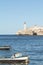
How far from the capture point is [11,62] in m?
33.2

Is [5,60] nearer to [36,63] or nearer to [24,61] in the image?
[24,61]

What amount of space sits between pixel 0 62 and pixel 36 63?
597 cm

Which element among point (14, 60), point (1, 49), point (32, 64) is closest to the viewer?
point (14, 60)

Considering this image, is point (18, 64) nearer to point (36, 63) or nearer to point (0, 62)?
point (0, 62)

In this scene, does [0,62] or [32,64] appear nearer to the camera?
[0,62]

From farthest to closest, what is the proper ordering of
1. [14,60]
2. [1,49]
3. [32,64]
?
[1,49]
[32,64]
[14,60]

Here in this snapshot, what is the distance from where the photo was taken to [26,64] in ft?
109

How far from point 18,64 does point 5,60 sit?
156 centimetres

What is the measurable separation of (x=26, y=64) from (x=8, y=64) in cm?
205

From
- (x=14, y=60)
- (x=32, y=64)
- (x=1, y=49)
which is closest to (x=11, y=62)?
(x=14, y=60)

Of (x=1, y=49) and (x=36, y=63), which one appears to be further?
(x=1, y=49)

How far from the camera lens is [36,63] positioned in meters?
37.5

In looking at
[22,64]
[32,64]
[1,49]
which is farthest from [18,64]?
[1,49]

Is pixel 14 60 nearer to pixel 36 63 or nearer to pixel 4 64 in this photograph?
pixel 4 64
